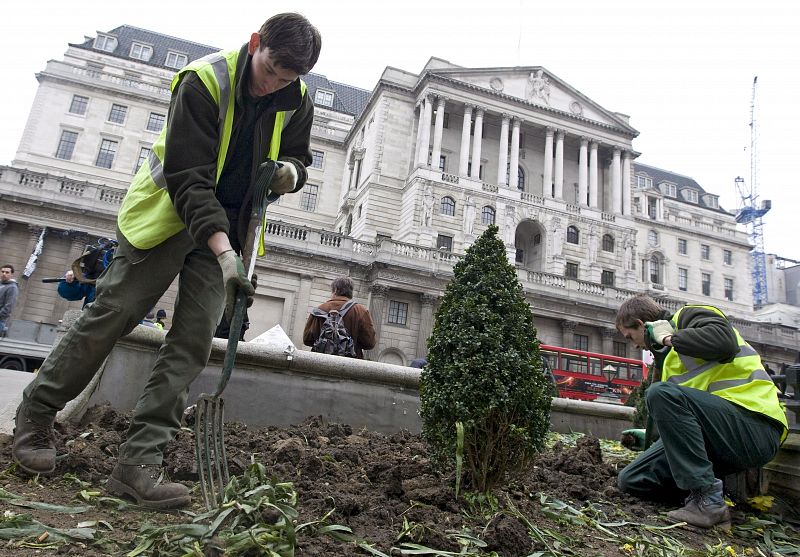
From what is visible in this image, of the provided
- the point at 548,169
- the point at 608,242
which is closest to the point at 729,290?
the point at 608,242

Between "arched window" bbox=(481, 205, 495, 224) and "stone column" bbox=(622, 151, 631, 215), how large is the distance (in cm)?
1206

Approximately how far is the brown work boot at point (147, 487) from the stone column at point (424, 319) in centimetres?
2301

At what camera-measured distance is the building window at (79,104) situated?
128 ft

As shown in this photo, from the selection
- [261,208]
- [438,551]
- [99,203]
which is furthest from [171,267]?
[99,203]

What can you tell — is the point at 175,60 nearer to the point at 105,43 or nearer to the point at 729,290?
the point at 105,43

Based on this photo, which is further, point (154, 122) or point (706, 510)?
point (154, 122)

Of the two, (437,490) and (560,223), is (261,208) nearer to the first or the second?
(437,490)

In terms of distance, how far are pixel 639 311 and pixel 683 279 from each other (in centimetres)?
5477

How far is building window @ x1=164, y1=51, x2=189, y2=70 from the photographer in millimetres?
47181

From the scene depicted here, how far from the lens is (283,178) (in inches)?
118

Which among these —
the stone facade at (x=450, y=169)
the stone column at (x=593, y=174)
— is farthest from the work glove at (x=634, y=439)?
the stone column at (x=593, y=174)

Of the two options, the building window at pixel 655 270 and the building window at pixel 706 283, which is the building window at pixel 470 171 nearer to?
the building window at pixel 655 270

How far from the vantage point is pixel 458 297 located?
3305 millimetres

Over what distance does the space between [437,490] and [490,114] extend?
40185 mm
